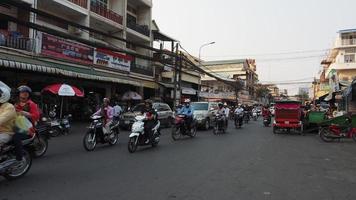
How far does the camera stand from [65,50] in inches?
950

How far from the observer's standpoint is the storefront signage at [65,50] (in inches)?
886

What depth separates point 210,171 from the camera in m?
9.05

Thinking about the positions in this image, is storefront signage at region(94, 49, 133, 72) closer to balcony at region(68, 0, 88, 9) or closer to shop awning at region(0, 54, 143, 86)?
shop awning at region(0, 54, 143, 86)

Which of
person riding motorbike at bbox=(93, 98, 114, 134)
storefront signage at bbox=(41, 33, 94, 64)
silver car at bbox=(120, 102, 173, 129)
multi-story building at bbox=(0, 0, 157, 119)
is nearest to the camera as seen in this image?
person riding motorbike at bbox=(93, 98, 114, 134)

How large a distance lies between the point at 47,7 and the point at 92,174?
67.7 ft

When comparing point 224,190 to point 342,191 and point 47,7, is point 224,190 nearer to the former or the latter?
point 342,191

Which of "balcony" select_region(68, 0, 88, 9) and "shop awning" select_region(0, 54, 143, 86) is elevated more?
"balcony" select_region(68, 0, 88, 9)

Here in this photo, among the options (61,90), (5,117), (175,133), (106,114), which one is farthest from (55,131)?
(5,117)

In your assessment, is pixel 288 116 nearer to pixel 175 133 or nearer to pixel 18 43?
pixel 175 133

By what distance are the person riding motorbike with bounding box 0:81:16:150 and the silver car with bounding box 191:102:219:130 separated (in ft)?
55.1

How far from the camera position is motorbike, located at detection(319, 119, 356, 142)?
58.4 feet

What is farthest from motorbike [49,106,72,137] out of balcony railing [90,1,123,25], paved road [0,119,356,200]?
balcony railing [90,1,123,25]

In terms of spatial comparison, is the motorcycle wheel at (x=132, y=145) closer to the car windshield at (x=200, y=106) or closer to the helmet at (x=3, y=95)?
the helmet at (x=3, y=95)

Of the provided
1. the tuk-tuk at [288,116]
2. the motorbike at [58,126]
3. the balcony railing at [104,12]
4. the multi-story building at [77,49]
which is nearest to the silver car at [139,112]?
the multi-story building at [77,49]
